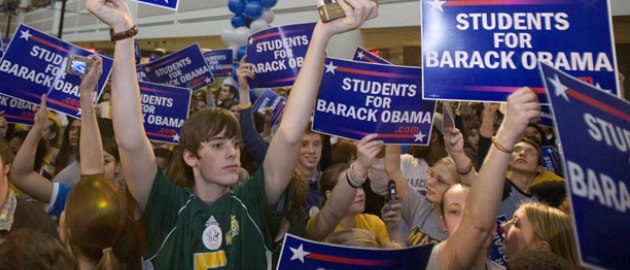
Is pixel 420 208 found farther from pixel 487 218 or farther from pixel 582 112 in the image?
pixel 582 112

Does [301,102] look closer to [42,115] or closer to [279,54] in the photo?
[42,115]

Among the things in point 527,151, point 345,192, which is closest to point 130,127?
point 345,192

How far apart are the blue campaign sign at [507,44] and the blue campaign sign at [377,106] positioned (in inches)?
34.3

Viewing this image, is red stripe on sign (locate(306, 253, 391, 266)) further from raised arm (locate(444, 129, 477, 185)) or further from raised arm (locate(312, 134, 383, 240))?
raised arm (locate(444, 129, 477, 185))

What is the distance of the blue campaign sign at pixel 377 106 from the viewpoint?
316cm

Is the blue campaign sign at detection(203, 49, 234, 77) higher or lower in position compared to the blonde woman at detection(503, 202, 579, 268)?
higher

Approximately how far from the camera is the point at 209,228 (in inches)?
81.0

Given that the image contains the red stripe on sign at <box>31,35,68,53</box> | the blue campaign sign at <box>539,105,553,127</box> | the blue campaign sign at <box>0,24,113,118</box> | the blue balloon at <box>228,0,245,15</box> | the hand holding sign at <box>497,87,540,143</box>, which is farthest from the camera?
the blue balloon at <box>228,0,245,15</box>

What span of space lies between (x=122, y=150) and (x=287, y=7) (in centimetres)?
1265

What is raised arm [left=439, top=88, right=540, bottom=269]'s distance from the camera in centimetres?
182

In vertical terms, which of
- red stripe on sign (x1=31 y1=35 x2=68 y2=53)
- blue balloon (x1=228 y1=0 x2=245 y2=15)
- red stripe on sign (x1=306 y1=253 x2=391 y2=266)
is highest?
blue balloon (x1=228 y1=0 x2=245 y2=15)

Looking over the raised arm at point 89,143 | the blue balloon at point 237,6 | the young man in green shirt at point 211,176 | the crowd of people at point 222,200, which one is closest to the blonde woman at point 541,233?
the crowd of people at point 222,200

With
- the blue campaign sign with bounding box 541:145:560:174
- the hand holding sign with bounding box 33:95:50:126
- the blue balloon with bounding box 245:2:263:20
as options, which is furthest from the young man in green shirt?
the blue balloon with bounding box 245:2:263:20

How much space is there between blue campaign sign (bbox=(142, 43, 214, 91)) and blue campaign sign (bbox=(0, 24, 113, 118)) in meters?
2.18
